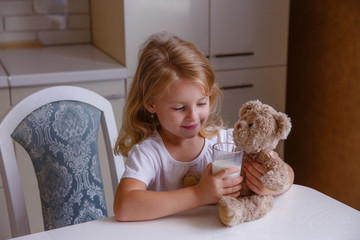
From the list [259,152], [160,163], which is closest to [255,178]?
[259,152]

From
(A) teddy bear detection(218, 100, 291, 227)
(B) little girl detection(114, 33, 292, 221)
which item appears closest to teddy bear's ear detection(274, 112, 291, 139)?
(A) teddy bear detection(218, 100, 291, 227)

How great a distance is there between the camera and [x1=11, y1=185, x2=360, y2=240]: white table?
104cm

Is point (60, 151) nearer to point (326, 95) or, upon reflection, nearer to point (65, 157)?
point (65, 157)

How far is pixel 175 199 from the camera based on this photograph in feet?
3.65

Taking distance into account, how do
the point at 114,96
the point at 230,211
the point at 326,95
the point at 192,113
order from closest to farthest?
the point at 230,211 → the point at 192,113 → the point at 114,96 → the point at 326,95

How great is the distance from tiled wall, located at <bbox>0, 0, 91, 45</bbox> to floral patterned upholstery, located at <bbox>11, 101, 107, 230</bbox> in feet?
4.15

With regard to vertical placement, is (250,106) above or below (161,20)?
below

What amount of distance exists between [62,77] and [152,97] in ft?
2.92

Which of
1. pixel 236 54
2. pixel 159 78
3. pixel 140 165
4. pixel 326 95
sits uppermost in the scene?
pixel 159 78

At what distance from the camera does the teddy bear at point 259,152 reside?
3.46 feet

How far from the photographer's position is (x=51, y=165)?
1.44 meters

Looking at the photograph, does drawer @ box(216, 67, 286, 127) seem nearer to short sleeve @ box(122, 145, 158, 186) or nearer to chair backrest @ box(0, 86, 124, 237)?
chair backrest @ box(0, 86, 124, 237)

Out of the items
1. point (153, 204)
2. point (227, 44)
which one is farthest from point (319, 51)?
point (153, 204)

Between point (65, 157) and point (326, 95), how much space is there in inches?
61.0
